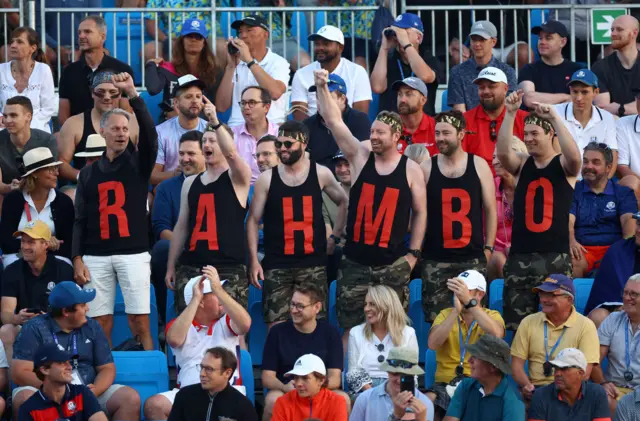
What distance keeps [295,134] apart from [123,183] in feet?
4.63

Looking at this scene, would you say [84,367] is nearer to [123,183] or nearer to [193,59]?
[123,183]

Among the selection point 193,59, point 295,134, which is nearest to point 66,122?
point 193,59

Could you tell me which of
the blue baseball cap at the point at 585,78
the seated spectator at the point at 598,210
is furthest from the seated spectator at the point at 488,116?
the seated spectator at the point at 598,210

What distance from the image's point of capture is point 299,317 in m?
10.1

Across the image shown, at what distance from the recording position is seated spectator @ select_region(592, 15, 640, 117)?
13.8m

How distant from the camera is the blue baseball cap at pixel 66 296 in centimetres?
991

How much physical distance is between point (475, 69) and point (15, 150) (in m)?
4.40

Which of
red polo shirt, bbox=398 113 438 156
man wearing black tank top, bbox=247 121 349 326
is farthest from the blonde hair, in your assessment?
red polo shirt, bbox=398 113 438 156

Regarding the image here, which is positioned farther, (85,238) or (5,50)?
(5,50)

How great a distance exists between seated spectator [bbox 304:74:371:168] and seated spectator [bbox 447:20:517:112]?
3.92 feet

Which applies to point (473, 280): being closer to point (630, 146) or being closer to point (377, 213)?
point (377, 213)

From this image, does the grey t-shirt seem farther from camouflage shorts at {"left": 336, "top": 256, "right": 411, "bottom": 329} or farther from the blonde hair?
the blonde hair

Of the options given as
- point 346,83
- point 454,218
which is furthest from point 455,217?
point 346,83

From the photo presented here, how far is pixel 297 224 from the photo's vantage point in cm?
1092
